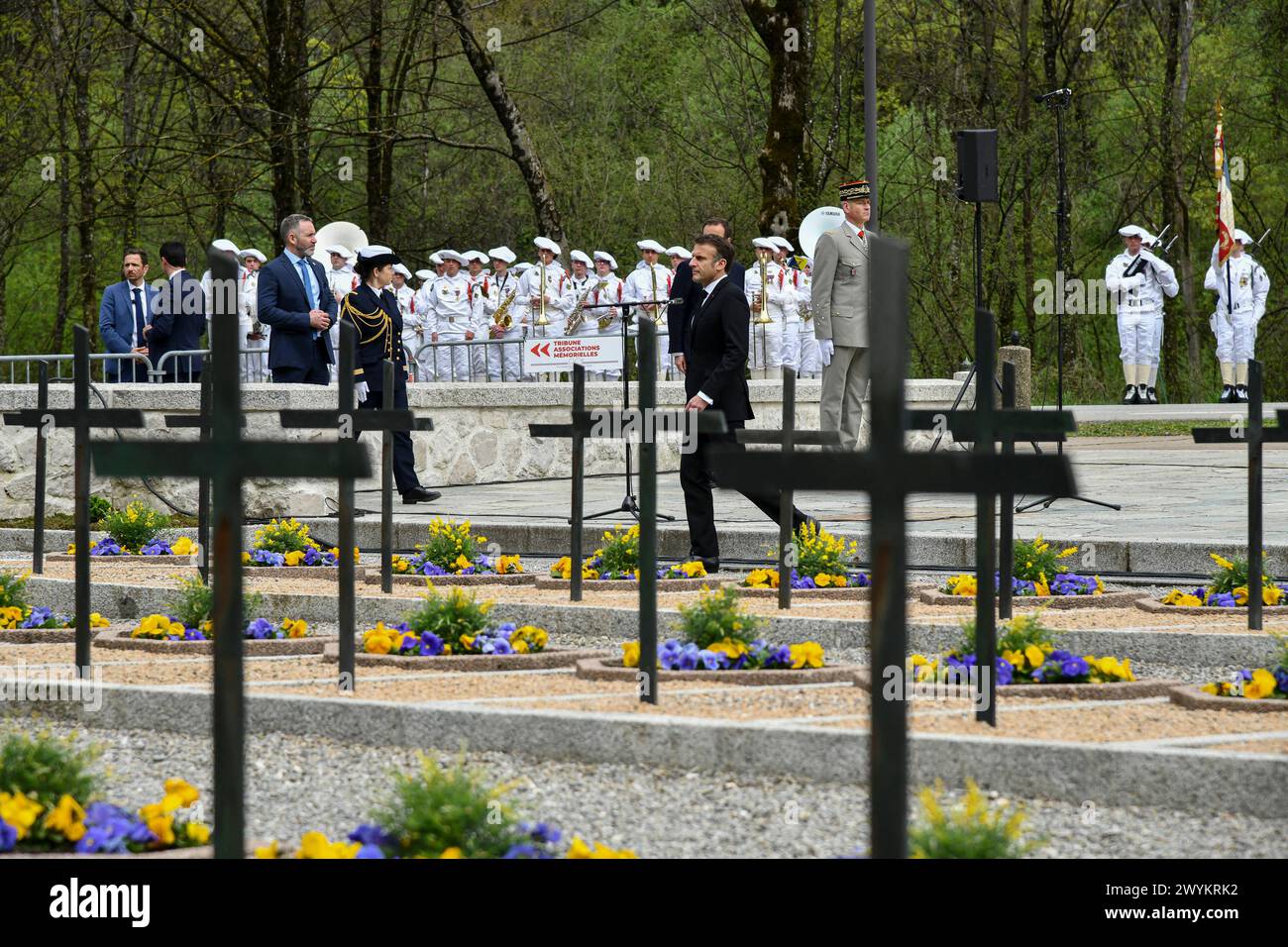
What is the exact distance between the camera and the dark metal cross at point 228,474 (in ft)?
13.4

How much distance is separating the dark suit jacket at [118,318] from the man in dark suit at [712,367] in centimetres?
737

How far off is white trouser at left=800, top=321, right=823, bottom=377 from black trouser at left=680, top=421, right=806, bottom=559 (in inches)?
621

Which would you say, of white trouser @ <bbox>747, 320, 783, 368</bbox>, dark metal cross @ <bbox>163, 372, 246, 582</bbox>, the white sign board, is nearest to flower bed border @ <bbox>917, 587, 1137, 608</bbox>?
dark metal cross @ <bbox>163, 372, 246, 582</bbox>

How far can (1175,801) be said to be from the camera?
5652mm

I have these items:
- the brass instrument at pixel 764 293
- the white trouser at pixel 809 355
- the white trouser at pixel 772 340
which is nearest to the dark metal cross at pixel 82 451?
the white trouser at pixel 772 340

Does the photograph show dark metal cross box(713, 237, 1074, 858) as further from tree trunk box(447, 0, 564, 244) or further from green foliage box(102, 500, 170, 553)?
tree trunk box(447, 0, 564, 244)

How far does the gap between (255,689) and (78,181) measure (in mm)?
22261

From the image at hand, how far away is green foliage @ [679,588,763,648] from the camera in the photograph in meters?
7.87

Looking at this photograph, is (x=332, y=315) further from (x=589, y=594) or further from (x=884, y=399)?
(x=884, y=399)

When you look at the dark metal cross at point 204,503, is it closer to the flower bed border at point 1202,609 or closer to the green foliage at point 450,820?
the flower bed border at point 1202,609

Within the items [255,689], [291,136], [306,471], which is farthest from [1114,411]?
[306,471]

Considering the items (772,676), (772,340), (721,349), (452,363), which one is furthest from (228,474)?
(772,340)

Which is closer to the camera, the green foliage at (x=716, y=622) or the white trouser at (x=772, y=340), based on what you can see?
the green foliage at (x=716, y=622)

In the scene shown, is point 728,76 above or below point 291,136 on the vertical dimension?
above
